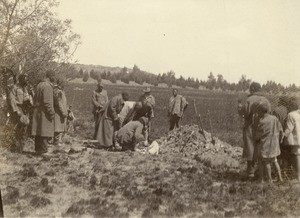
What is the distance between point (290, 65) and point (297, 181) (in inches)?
66.6

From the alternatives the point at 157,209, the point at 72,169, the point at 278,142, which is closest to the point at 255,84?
the point at 278,142

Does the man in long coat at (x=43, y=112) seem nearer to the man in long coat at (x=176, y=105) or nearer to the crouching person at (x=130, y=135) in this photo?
the crouching person at (x=130, y=135)

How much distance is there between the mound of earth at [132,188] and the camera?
5266 mm

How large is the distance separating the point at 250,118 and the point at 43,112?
3445 millimetres

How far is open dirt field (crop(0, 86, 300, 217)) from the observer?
527 cm

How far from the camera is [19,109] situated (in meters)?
7.73

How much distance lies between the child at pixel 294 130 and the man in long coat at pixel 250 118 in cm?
43

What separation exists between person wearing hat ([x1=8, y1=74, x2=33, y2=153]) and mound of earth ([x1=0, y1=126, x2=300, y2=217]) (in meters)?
0.24

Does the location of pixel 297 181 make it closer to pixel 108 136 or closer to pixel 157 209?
pixel 157 209

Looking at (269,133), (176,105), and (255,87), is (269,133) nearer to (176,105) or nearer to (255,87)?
(255,87)

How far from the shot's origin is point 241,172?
23.1ft

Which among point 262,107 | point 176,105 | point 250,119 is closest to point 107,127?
point 176,105

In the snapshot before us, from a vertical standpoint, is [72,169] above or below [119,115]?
below

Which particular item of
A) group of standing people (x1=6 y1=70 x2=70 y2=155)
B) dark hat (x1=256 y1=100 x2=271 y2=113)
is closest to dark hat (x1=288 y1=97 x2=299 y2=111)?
dark hat (x1=256 y1=100 x2=271 y2=113)
